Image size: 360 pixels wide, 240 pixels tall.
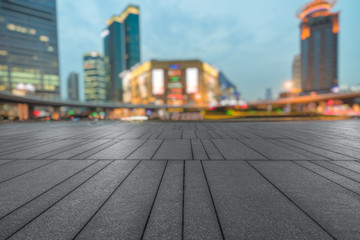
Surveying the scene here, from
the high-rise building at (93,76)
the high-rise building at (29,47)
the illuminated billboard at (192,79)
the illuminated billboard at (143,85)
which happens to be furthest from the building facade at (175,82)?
the high-rise building at (93,76)

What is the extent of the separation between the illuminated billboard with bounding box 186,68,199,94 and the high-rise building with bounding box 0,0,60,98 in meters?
87.2

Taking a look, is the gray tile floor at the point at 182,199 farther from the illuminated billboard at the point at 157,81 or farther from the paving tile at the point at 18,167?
the illuminated billboard at the point at 157,81

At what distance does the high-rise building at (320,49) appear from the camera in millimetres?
138500

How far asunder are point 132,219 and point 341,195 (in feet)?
10.3

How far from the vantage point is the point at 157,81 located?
10962cm

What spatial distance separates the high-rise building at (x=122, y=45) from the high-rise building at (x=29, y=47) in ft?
189

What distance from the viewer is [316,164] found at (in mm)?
3990

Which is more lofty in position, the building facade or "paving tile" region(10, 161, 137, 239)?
the building facade

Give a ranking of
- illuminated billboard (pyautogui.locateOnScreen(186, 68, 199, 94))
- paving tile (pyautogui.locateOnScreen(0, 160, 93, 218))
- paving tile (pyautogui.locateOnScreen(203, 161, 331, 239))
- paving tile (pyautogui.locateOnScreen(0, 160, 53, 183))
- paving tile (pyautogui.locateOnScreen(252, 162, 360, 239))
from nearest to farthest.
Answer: paving tile (pyautogui.locateOnScreen(203, 161, 331, 239))
paving tile (pyautogui.locateOnScreen(252, 162, 360, 239))
paving tile (pyautogui.locateOnScreen(0, 160, 93, 218))
paving tile (pyautogui.locateOnScreen(0, 160, 53, 183))
illuminated billboard (pyautogui.locateOnScreen(186, 68, 199, 94))

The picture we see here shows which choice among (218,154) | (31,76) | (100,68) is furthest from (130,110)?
(100,68)

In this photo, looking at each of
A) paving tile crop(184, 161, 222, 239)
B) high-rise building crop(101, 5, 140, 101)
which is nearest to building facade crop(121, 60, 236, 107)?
high-rise building crop(101, 5, 140, 101)

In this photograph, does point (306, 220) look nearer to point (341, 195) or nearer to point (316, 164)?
point (341, 195)

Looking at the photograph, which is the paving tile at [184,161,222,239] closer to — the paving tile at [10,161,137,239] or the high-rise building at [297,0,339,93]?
the paving tile at [10,161,137,239]

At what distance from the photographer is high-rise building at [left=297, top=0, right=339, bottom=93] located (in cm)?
13850
